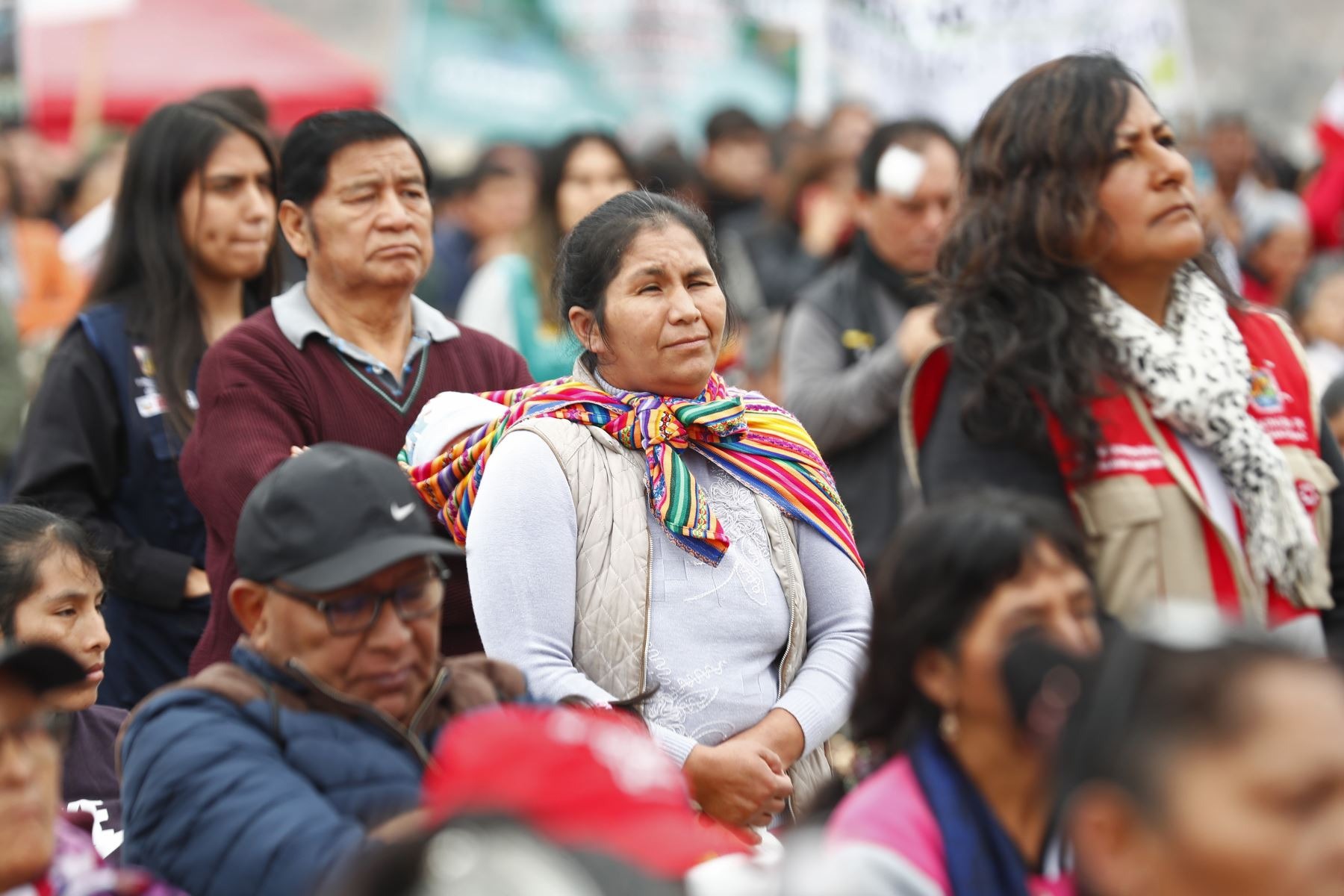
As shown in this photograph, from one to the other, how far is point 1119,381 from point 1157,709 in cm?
181

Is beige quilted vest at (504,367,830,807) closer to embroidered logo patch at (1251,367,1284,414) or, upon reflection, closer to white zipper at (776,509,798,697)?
white zipper at (776,509,798,697)

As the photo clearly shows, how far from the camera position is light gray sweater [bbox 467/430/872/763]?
11.1 feet

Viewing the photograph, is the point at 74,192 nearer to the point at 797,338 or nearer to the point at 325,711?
the point at 797,338

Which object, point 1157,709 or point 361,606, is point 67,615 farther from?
point 1157,709

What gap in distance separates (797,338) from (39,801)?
11.6 ft

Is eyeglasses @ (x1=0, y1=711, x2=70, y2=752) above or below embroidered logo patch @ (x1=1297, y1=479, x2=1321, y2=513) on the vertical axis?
below

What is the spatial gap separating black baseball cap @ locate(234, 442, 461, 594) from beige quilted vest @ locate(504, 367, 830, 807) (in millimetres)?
710

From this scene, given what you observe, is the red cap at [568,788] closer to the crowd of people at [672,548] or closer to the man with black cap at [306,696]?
the crowd of people at [672,548]

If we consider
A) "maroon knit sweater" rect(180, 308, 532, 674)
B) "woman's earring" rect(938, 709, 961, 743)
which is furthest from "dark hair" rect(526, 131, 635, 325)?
"woman's earring" rect(938, 709, 961, 743)

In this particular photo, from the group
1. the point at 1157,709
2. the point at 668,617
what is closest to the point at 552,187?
the point at 668,617

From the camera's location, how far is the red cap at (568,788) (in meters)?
1.77

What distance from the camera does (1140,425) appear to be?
3.74 m

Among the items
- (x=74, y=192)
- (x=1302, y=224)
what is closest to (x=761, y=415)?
(x=1302, y=224)

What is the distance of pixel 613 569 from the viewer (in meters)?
3.45
